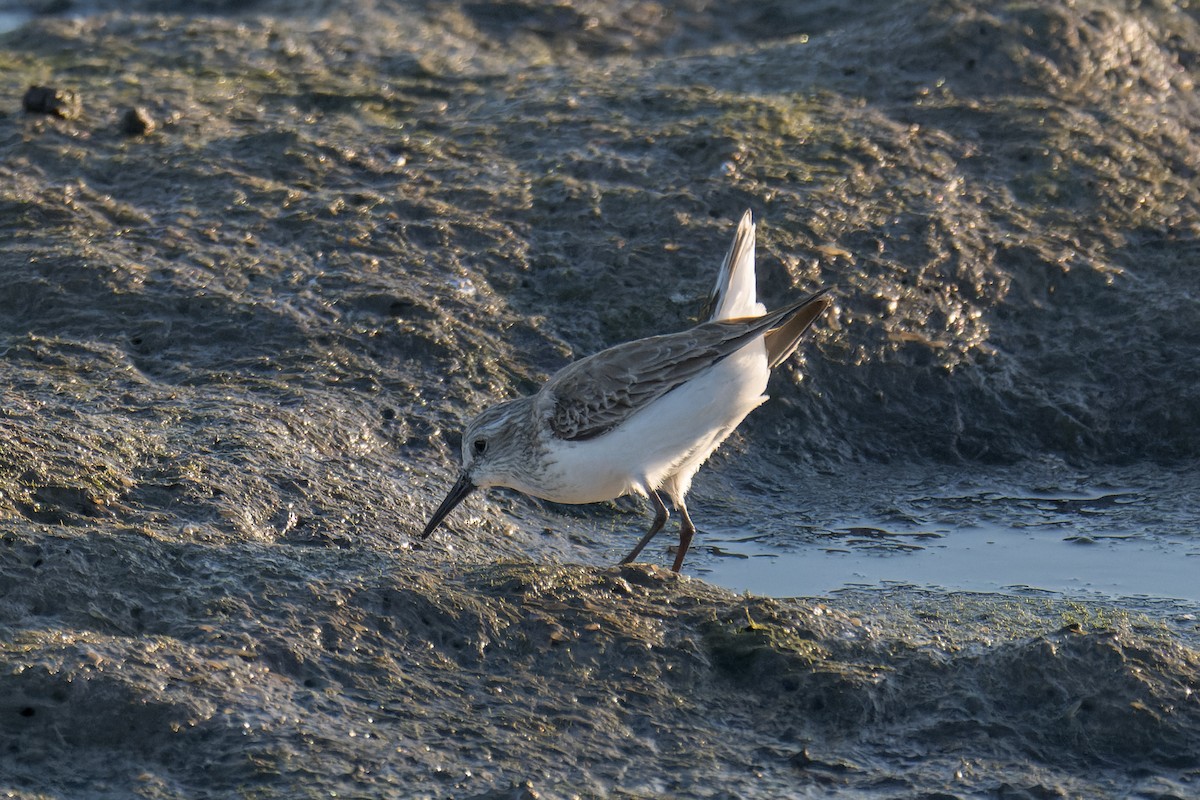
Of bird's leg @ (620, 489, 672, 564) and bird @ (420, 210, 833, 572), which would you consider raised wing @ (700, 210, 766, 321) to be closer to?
bird @ (420, 210, 833, 572)

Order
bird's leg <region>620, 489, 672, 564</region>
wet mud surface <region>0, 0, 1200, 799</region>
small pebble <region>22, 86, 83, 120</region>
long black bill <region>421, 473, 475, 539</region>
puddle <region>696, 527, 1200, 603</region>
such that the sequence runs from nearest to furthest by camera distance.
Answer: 1. wet mud surface <region>0, 0, 1200, 799</region>
2. bird's leg <region>620, 489, 672, 564</region>
3. long black bill <region>421, 473, 475, 539</region>
4. puddle <region>696, 527, 1200, 603</region>
5. small pebble <region>22, 86, 83, 120</region>

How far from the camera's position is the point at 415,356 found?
23.9 ft

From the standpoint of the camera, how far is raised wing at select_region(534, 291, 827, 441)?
5.95 m

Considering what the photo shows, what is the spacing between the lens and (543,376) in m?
7.35

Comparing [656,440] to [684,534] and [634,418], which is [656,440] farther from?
[684,534]

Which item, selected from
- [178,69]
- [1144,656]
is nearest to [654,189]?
[178,69]

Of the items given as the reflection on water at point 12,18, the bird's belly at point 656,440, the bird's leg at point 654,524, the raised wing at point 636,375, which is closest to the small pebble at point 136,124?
the raised wing at point 636,375

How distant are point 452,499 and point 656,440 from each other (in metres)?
0.88

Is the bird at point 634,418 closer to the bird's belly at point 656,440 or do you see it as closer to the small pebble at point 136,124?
the bird's belly at point 656,440

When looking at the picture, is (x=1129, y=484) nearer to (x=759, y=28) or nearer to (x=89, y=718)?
(x=89, y=718)

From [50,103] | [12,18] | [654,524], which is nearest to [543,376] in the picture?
[654,524]

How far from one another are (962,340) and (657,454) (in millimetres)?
2536

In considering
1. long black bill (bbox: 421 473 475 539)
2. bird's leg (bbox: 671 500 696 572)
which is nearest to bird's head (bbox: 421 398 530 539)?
long black bill (bbox: 421 473 475 539)

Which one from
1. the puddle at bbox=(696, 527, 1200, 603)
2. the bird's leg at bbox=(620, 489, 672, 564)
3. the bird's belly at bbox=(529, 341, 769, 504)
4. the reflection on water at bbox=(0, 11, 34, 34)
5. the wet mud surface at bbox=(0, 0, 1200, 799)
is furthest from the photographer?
the reflection on water at bbox=(0, 11, 34, 34)
